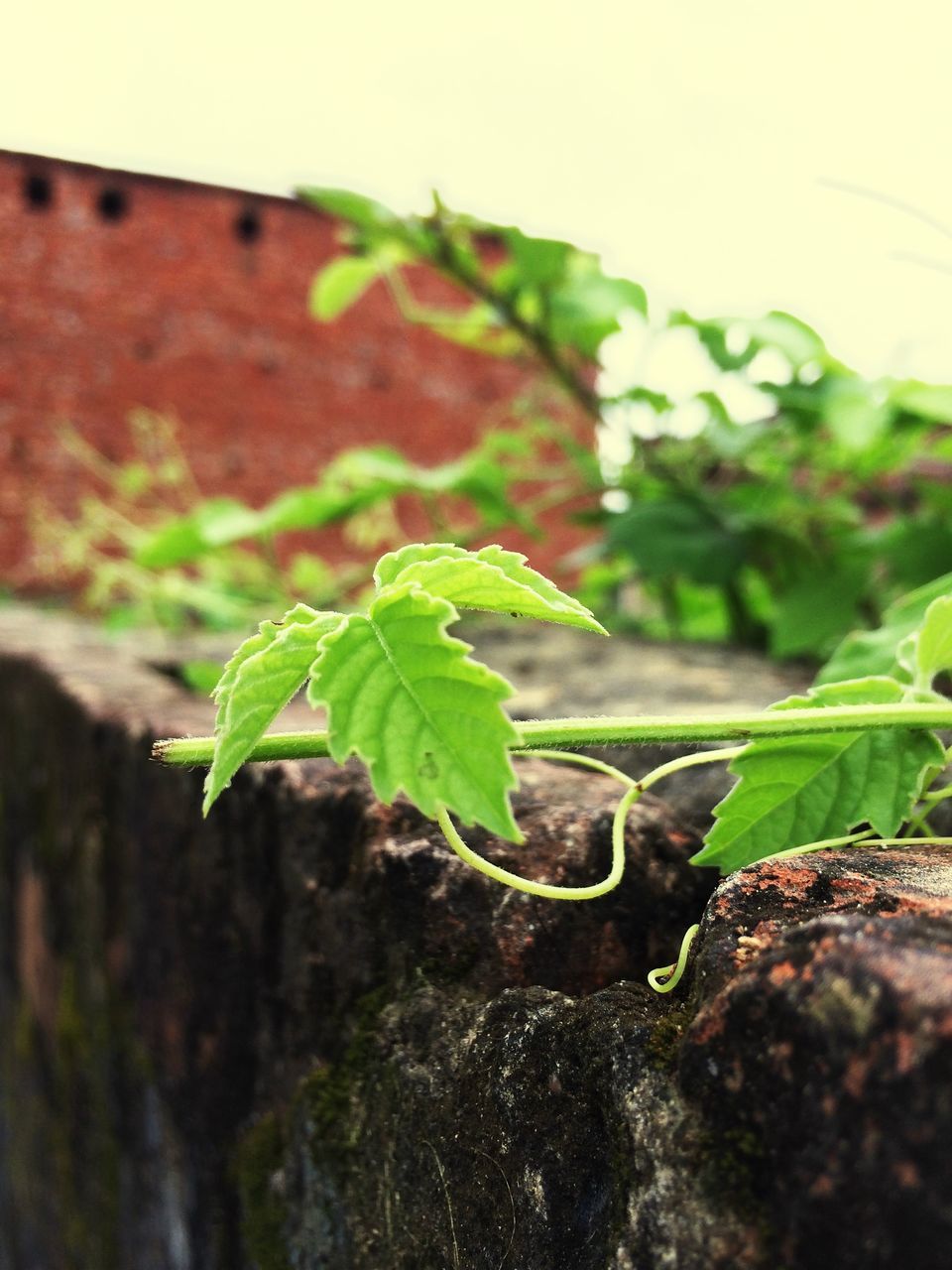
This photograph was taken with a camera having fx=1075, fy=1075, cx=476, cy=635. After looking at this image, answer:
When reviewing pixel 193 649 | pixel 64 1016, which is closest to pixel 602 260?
pixel 193 649

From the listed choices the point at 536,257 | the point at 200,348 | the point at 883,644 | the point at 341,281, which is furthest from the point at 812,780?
the point at 200,348

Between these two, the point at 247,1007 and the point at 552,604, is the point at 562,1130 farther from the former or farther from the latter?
the point at 247,1007

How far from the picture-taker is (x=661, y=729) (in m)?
0.56

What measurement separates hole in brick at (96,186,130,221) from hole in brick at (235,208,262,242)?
0.88m

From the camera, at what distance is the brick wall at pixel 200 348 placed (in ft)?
20.3

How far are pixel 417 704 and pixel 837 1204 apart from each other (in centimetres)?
25

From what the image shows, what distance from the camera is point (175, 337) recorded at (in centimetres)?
739

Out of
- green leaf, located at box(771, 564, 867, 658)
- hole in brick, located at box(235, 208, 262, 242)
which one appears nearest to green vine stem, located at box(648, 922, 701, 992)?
green leaf, located at box(771, 564, 867, 658)

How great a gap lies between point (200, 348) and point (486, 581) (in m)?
7.67

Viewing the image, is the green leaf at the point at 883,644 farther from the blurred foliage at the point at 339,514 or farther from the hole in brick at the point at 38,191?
the hole in brick at the point at 38,191

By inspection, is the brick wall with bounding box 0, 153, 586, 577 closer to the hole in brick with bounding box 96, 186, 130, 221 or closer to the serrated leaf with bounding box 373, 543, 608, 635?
the hole in brick with bounding box 96, 186, 130, 221

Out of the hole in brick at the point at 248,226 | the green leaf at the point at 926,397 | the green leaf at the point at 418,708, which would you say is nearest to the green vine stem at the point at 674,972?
the green leaf at the point at 418,708

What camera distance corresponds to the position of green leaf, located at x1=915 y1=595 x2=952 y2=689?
0.62 metres

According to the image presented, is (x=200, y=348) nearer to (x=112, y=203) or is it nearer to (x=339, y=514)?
(x=112, y=203)
